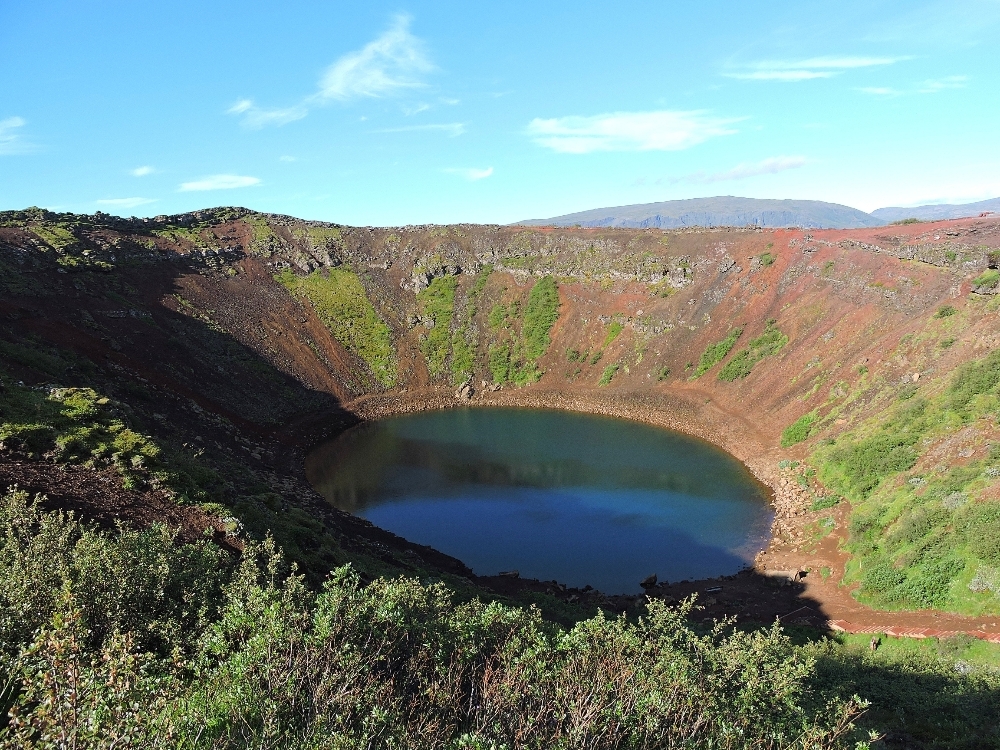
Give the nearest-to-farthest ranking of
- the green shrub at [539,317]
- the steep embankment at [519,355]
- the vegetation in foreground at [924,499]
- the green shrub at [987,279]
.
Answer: the vegetation in foreground at [924,499] < the steep embankment at [519,355] < the green shrub at [987,279] < the green shrub at [539,317]

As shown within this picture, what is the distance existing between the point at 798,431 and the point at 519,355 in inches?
1122

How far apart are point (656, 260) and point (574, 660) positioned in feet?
189

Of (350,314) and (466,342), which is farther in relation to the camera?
(350,314)

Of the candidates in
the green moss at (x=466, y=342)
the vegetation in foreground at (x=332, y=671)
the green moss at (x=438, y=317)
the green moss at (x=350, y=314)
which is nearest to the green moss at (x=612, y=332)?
the green moss at (x=466, y=342)

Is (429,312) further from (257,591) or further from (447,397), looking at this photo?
(257,591)

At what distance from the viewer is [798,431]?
37.6 meters

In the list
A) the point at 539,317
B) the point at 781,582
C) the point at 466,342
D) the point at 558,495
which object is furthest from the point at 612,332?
the point at 781,582

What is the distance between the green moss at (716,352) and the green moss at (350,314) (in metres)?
29.5

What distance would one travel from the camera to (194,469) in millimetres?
22000

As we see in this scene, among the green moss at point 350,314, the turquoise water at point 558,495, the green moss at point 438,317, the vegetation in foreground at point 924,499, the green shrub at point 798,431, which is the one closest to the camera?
the vegetation in foreground at point 924,499

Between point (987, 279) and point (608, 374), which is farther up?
point (987, 279)

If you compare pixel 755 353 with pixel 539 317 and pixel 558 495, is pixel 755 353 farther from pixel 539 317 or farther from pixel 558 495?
pixel 558 495

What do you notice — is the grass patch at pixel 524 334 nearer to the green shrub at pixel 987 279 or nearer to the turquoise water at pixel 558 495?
the turquoise water at pixel 558 495

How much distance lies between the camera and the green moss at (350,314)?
5844 centimetres
